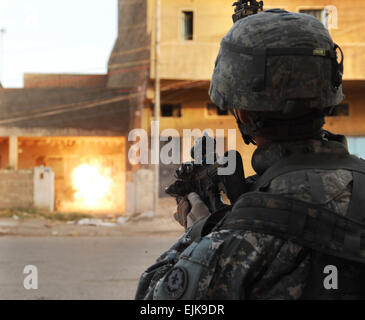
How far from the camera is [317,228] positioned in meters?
1.00

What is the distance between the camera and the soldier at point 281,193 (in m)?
0.99

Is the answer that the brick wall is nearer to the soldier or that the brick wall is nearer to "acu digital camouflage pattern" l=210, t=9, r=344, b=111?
the soldier

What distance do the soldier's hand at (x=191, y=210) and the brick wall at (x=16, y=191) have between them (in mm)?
13183

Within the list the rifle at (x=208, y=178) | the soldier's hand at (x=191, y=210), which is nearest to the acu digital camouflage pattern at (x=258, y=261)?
the rifle at (x=208, y=178)

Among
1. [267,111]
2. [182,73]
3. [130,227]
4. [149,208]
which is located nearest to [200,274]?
[267,111]

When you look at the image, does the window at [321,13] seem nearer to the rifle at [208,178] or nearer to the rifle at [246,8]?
the rifle at [246,8]

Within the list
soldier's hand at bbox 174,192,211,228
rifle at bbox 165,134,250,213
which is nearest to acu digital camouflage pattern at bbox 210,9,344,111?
rifle at bbox 165,134,250,213

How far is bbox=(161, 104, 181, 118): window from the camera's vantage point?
15734 mm

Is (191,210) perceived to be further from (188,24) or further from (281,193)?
(188,24)

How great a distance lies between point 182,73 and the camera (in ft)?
45.8
